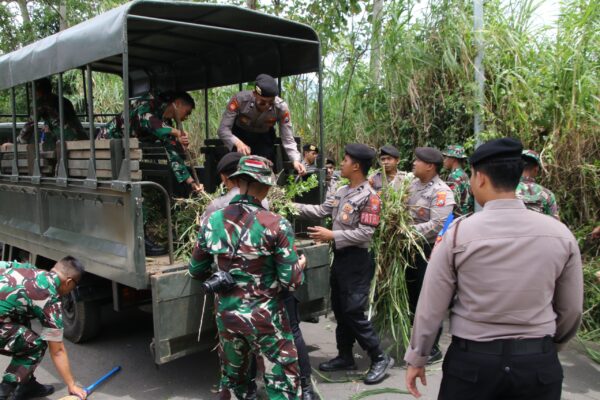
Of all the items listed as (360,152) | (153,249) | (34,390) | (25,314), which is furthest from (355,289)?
(34,390)

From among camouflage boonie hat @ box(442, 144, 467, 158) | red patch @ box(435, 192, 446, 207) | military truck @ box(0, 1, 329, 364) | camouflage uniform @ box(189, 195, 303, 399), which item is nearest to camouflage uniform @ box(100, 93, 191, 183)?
military truck @ box(0, 1, 329, 364)

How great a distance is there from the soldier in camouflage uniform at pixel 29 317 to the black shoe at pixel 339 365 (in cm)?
173

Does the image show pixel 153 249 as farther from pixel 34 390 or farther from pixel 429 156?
pixel 429 156

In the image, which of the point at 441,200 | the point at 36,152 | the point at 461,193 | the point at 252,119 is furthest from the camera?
the point at 461,193

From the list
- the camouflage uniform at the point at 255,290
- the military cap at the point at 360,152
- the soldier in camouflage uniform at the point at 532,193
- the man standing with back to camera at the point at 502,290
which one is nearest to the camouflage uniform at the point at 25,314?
the camouflage uniform at the point at 255,290

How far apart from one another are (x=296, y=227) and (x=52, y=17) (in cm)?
1288

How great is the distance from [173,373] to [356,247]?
5.65 ft

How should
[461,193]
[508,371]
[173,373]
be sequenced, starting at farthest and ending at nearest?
[461,193] → [173,373] → [508,371]

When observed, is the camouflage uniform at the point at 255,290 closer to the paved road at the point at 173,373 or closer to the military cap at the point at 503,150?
the paved road at the point at 173,373

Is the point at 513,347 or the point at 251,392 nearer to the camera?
the point at 513,347

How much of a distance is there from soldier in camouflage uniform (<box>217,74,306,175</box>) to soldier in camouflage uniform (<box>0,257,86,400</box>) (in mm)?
1731

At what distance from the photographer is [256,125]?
188 inches

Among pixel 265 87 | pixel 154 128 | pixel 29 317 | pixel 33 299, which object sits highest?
pixel 265 87

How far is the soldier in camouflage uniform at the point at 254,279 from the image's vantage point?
287 cm
